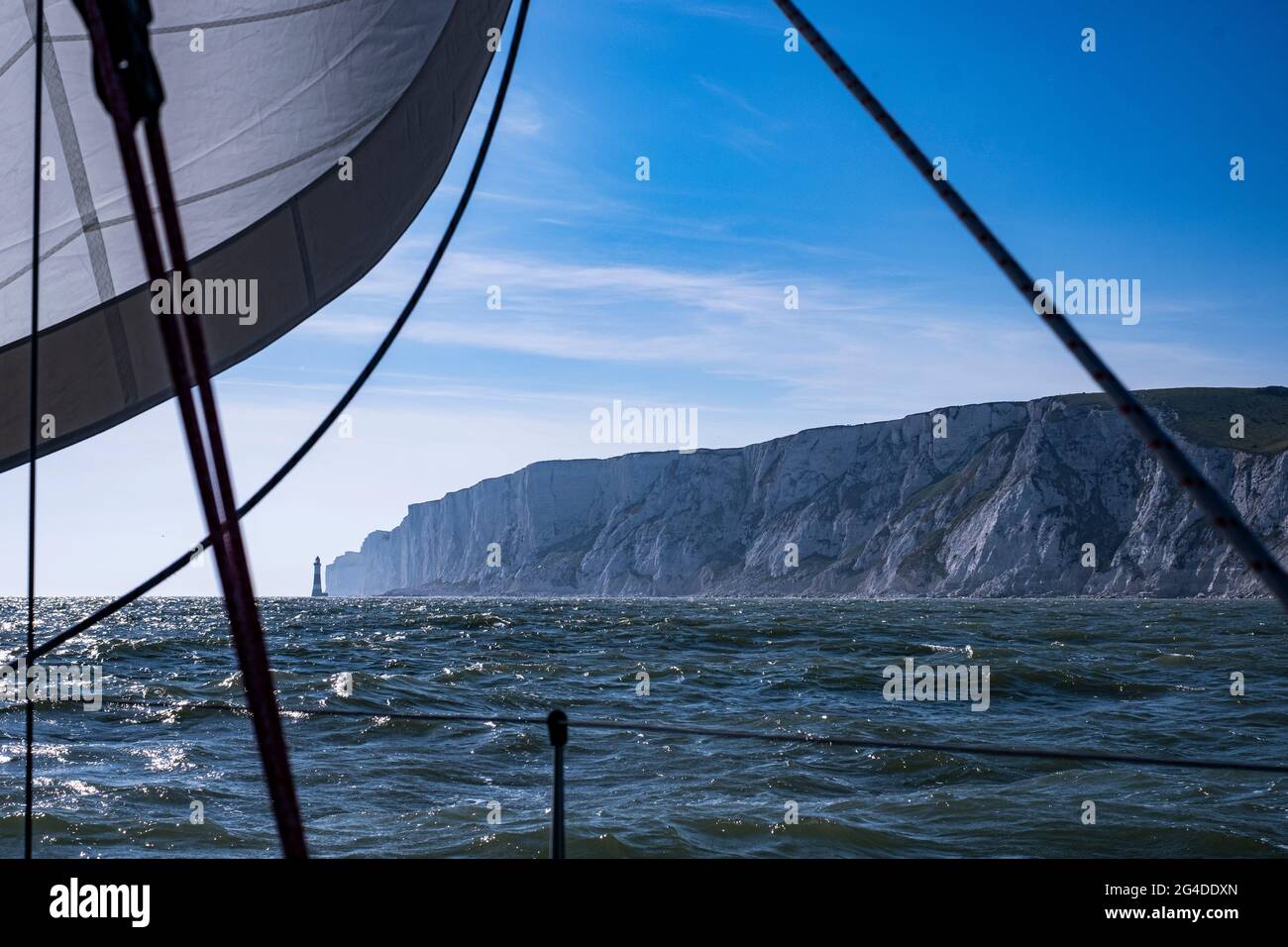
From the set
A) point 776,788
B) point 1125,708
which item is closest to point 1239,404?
point 1125,708

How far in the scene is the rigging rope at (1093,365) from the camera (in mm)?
2131

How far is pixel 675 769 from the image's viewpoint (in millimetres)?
14602

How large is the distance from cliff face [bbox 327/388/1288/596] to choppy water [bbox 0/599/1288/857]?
89990mm

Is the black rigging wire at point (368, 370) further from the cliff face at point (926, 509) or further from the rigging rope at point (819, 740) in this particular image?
the cliff face at point (926, 509)

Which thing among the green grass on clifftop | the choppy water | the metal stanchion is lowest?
the choppy water

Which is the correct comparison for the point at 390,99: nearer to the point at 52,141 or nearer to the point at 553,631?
the point at 52,141

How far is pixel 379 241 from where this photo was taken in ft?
15.0

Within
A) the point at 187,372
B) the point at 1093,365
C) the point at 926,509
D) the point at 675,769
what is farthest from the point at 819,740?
the point at 926,509

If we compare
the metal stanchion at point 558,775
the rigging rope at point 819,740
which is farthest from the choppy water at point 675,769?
the metal stanchion at point 558,775

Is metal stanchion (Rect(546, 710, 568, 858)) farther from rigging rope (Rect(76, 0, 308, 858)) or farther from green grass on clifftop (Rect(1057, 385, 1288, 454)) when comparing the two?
green grass on clifftop (Rect(1057, 385, 1288, 454))

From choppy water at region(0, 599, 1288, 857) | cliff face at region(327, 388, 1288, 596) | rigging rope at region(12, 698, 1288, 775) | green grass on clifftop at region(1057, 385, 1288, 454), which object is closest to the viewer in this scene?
rigging rope at region(12, 698, 1288, 775)

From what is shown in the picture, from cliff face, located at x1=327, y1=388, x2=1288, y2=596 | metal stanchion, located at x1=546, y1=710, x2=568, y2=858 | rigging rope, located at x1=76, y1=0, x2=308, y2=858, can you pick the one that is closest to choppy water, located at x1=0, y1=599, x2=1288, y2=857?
metal stanchion, located at x1=546, y1=710, x2=568, y2=858

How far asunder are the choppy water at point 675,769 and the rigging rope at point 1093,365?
6171 millimetres

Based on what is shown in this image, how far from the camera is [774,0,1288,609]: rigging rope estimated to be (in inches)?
83.9
